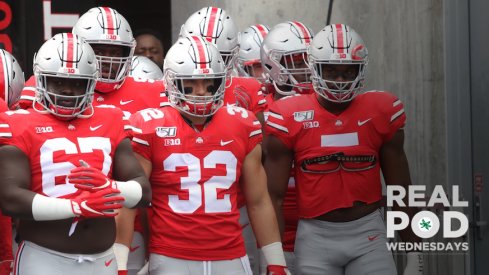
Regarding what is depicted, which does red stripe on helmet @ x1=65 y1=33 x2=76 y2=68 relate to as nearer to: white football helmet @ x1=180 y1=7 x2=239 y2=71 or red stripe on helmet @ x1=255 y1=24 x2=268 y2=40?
white football helmet @ x1=180 y1=7 x2=239 y2=71

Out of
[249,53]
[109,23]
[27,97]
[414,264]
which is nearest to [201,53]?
[109,23]

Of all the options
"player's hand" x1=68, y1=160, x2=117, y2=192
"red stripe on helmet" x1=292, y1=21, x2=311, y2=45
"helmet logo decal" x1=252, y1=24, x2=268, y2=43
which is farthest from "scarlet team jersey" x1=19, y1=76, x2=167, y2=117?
"helmet logo decal" x1=252, y1=24, x2=268, y2=43

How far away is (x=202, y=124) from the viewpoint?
20.9 feet

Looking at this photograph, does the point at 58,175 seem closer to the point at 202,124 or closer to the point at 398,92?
the point at 202,124

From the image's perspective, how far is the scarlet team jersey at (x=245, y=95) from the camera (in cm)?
736

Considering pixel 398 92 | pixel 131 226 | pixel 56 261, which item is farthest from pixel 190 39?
pixel 398 92

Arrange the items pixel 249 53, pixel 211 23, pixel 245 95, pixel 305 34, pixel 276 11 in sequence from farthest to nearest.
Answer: pixel 276 11 → pixel 249 53 → pixel 305 34 → pixel 211 23 → pixel 245 95

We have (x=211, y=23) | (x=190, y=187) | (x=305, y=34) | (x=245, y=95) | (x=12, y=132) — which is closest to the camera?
(x=12, y=132)

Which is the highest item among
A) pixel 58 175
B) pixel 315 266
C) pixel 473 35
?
pixel 473 35

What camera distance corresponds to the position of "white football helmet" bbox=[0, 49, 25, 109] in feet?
22.6

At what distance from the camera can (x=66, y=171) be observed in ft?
18.7

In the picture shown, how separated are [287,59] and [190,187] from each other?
1.77 m

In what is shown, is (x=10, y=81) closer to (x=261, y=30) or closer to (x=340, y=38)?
(x=340, y=38)

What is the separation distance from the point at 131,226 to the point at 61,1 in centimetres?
404
